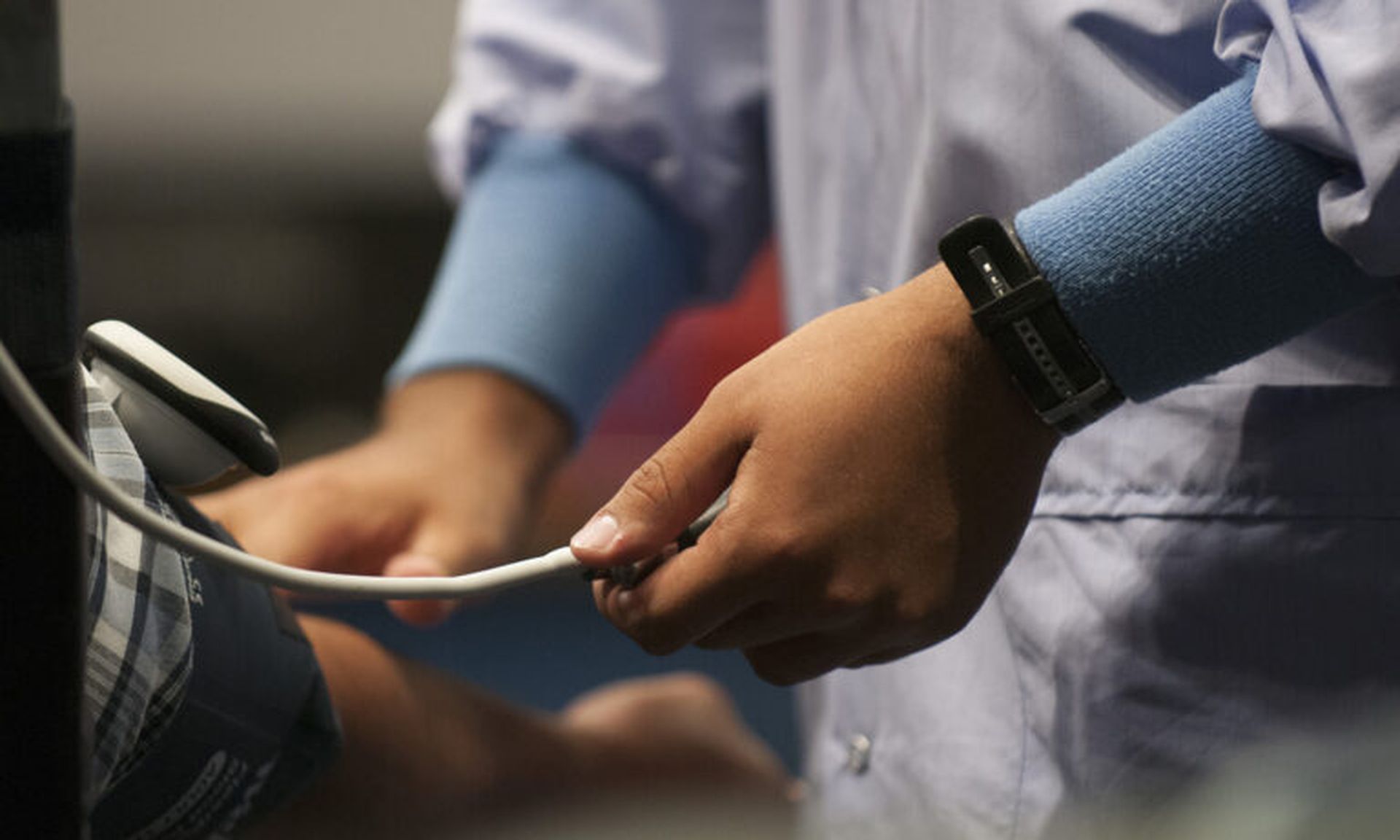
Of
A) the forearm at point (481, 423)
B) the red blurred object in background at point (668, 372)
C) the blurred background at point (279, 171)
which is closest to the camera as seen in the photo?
the forearm at point (481, 423)

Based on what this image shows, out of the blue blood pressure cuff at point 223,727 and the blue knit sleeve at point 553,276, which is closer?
the blue blood pressure cuff at point 223,727

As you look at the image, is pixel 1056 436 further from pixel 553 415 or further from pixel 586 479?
pixel 586 479

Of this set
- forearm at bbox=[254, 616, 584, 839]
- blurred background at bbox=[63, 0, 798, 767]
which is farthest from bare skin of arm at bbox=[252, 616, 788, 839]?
blurred background at bbox=[63, 0, 798, 767]

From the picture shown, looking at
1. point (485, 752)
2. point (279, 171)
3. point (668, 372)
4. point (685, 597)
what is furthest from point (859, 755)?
point (279, 171)

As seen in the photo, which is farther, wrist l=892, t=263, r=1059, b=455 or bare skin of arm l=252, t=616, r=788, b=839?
bare skin of arm l=252, t=616, r=788, b=839

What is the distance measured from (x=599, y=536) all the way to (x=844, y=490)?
0.21ft

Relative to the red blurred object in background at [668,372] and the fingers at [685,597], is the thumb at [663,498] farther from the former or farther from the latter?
the red blurred object in background at [668,372]

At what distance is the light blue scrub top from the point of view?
15.9 inches

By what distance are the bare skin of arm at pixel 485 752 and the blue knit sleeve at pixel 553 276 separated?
15 centimetres

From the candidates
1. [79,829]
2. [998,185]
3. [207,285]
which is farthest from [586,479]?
[207,285]

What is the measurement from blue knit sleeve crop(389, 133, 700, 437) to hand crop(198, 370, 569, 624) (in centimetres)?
2

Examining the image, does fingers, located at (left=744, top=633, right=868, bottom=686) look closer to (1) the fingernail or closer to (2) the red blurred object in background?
(1) the fingernail

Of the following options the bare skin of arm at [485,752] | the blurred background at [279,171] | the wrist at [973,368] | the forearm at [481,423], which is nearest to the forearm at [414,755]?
the bare skin of arm at [485,752]

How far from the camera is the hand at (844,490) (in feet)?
1.27
